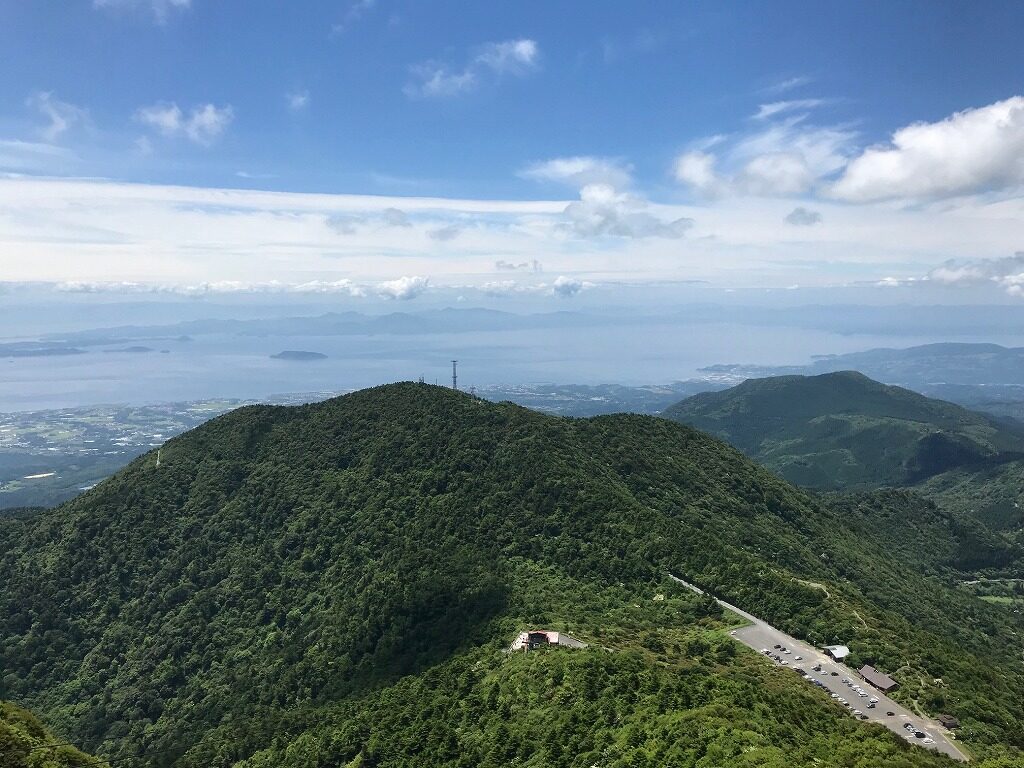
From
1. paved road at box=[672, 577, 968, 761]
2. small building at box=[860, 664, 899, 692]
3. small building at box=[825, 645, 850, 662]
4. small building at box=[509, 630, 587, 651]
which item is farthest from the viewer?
small building at box=[509, 630, 587, 651]

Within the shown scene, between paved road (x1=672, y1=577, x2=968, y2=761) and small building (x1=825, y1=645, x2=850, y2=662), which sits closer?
paved road (x1=672, y1=577, x2=968, y2=761)

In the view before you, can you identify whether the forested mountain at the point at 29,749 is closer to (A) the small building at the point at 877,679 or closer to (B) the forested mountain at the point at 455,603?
(B) the forested mountain at the point at 455,603

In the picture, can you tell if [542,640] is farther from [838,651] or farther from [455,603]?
[838,651]

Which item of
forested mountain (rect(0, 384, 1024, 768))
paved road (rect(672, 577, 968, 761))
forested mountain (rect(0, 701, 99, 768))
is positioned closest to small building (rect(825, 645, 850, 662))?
paved road (rect(672, 577, 968, 761))

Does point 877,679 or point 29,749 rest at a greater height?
point 29,749

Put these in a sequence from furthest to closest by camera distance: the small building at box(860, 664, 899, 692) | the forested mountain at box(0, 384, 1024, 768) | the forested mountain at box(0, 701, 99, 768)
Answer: the small building at box(860, 664, 899, 692)
the forested mountain at box(0, 384, 1024, 768)
the forested mountain at box(0, 701, 99, 768)

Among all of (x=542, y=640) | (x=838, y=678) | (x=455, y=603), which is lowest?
(x=455, y=603)

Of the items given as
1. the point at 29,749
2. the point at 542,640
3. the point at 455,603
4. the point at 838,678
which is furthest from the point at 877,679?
the point at 29,749

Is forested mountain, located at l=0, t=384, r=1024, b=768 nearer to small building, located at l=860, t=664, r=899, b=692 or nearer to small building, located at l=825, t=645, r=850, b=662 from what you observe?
small building, located at l=825, t=645, r=850, b=662
